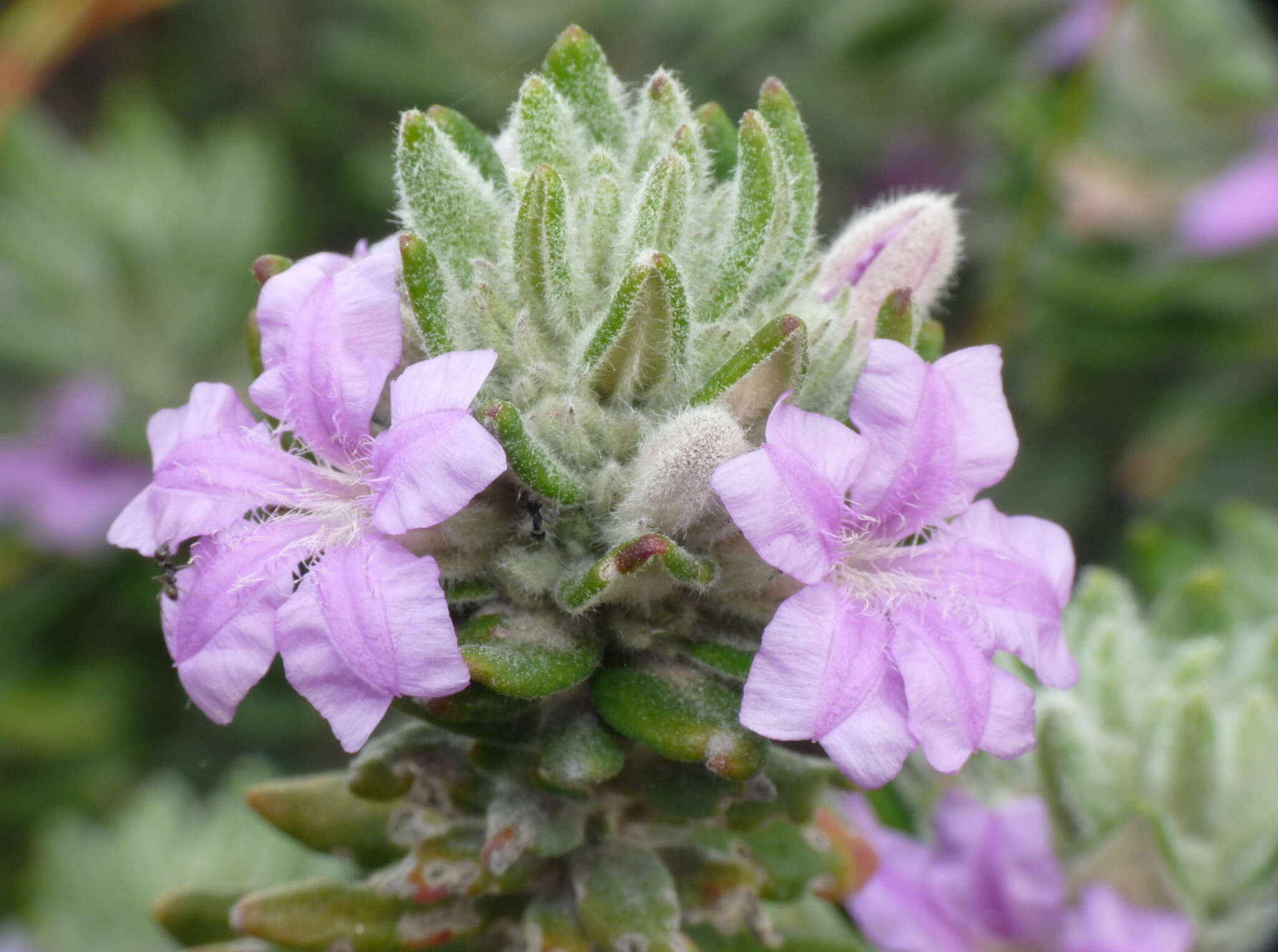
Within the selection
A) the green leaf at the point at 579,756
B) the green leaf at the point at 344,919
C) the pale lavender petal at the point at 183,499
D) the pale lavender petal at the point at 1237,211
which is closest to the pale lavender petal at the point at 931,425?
the green leaf at the point at 579,756

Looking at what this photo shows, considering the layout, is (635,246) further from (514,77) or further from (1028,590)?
(514,77)

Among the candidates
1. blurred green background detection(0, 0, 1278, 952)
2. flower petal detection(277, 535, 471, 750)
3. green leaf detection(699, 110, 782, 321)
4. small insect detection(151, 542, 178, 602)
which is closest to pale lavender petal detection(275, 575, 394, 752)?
flower petal detection(277, 535, 471, 750)

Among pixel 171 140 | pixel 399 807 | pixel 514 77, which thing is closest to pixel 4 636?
pixel 171 140

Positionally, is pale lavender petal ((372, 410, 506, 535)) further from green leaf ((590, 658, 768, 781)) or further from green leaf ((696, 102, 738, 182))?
green leaf ((696, 102, 738, 182))

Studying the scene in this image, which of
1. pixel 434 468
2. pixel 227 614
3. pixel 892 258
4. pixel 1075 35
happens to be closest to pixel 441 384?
pixel 434 468

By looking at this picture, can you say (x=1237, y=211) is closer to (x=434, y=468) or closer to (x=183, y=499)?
(x=434, y=468)
